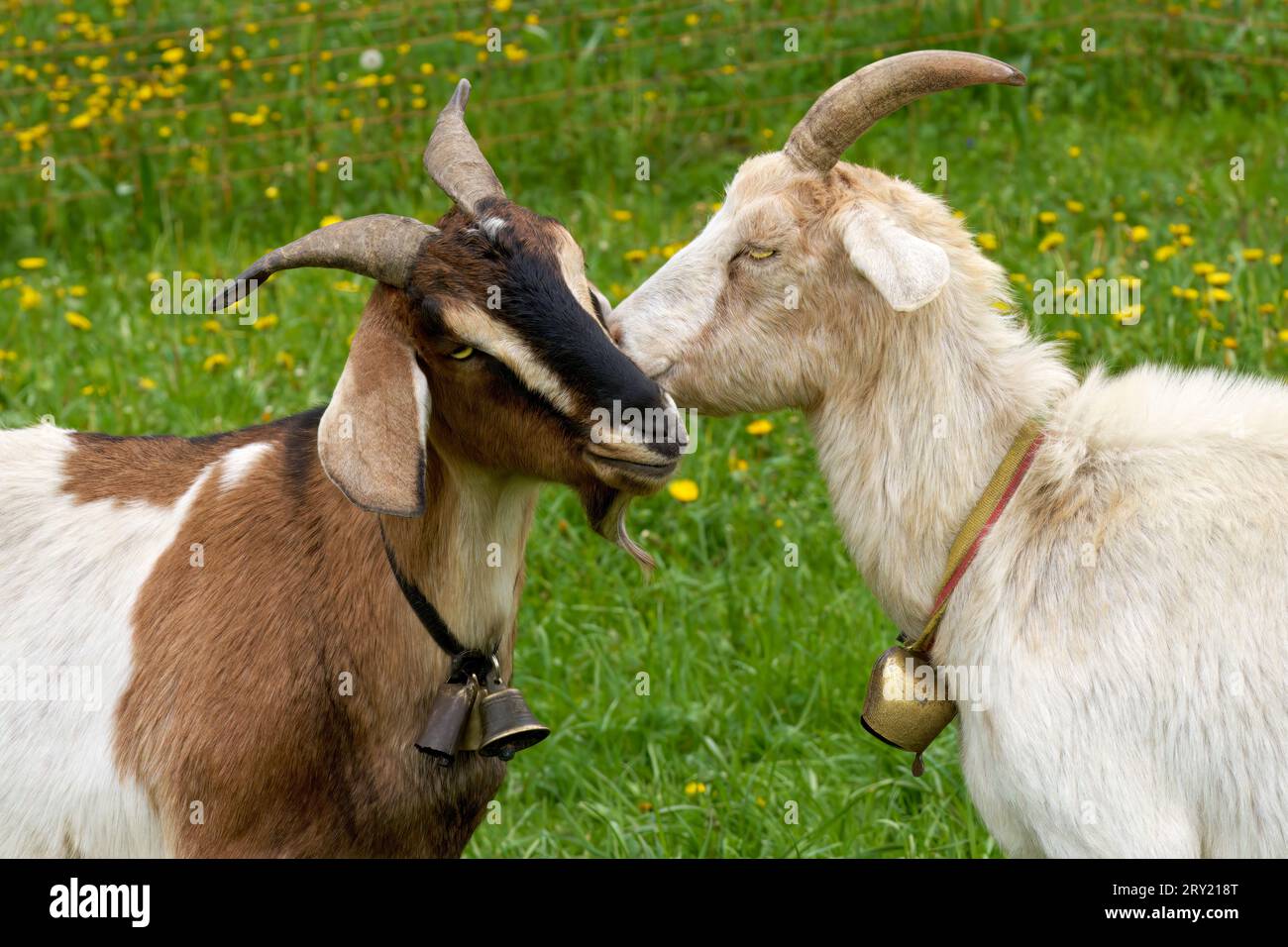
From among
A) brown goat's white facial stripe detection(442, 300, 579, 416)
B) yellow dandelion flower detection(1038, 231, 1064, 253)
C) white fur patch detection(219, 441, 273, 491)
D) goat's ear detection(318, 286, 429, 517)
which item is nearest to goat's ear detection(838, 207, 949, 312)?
brown goat's white facial stripe detection(442, 300, 579, 416)

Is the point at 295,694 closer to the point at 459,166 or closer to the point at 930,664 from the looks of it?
the point at 459,166

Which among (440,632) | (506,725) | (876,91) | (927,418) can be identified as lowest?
(506,725)

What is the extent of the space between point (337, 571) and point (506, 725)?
45 cm

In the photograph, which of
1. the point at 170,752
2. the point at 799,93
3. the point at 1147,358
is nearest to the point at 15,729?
the point at 170,752

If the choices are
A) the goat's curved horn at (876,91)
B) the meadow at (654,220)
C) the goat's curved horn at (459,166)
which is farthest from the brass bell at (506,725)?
the goat's curved horn at (876,91)

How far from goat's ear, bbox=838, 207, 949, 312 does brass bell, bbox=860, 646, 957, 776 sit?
70cm

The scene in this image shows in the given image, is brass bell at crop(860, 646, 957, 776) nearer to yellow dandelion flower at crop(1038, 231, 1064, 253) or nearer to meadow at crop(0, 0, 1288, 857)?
meadow at crop(0, 0, 1288, 857)

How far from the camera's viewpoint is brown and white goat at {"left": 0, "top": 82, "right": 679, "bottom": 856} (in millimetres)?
2742

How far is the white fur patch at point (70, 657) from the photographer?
9.73 ft

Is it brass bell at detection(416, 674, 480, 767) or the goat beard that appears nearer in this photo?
brass bell at detection(416, 674, 480, 767)

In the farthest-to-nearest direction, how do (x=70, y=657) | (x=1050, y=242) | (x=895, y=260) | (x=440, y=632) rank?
(x=1050, y=242)
(x=70, y=657)
(x=440, y=632)
(x=895, y=260)

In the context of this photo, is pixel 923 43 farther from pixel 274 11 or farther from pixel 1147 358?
pixel 274 11

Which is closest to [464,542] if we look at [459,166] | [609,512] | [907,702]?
[609,512]

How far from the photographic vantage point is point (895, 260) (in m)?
2.81
